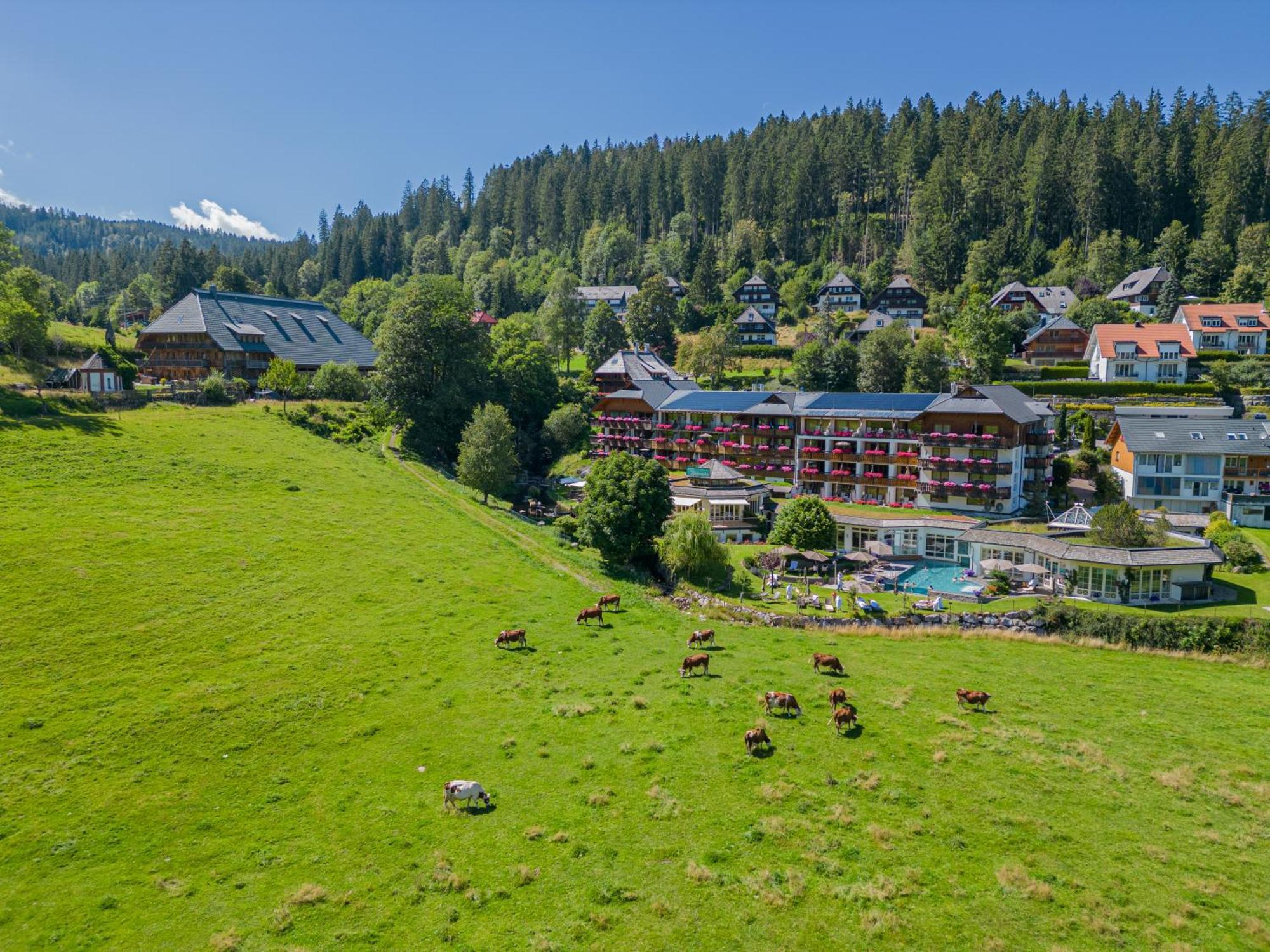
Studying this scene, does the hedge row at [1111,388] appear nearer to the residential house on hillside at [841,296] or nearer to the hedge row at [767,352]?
the hedge row at [767,352]

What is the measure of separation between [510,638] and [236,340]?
261ft

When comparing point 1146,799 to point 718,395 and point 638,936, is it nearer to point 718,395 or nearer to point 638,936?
point 638,936

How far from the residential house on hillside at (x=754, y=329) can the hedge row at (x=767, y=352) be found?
4165mm

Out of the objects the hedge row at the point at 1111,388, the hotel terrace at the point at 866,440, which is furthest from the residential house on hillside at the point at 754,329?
the hedge row at the point at 1111,388

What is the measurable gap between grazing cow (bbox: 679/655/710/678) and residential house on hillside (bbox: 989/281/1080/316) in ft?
371

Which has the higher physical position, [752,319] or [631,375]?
[752,319]

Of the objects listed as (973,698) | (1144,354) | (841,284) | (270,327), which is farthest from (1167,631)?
(841,284)

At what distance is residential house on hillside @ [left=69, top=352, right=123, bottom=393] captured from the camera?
67.7 metres

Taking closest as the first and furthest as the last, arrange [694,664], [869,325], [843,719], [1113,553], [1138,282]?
[843,719]
[694,664]
[1113,553]
[1138,282]
[869,325]

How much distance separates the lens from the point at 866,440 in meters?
79.9

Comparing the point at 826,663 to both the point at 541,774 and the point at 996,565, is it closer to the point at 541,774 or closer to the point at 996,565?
the point at 541,774

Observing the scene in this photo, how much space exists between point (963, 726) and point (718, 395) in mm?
65425

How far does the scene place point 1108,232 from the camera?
5802 inches

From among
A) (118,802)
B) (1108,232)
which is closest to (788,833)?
(118,802)
